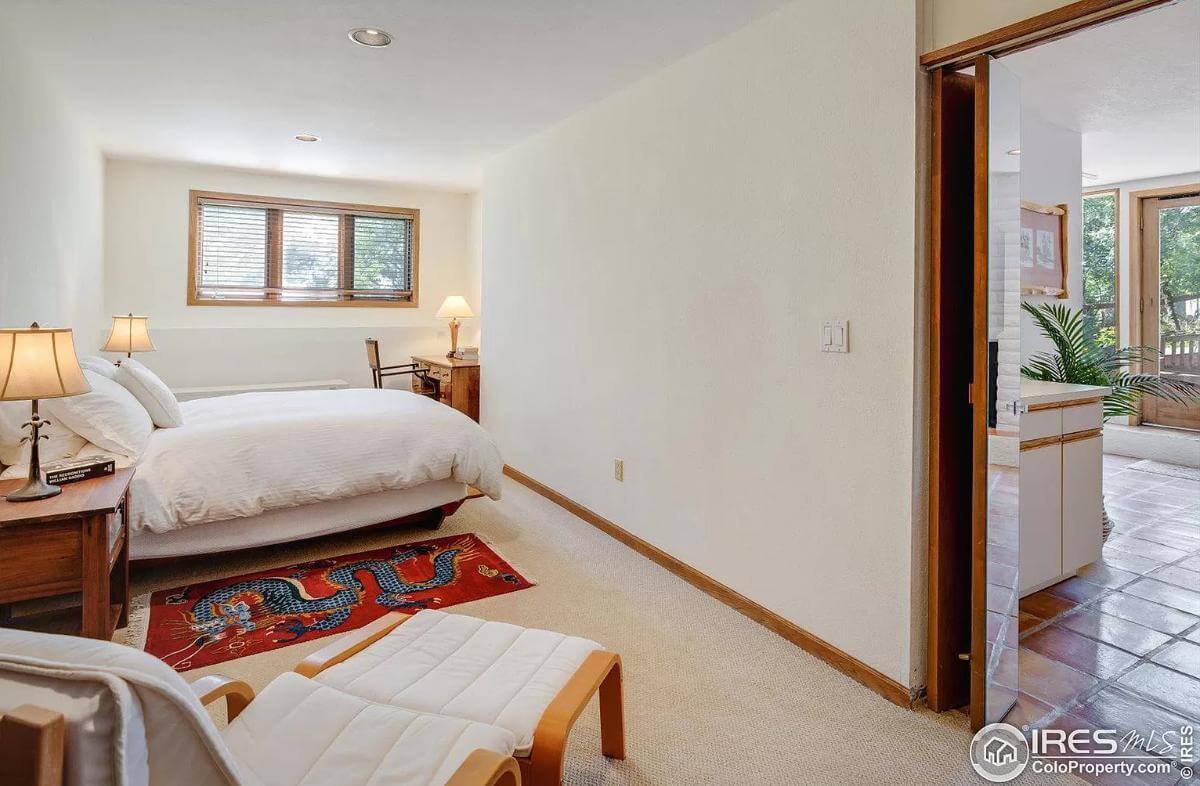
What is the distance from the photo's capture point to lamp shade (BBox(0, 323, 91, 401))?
2137 millimetres

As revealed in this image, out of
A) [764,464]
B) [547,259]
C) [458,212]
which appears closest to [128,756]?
[764,464]

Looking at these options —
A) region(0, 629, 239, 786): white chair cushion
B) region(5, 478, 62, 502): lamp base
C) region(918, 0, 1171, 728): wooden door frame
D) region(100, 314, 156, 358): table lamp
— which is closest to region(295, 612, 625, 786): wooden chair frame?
region(0, 629, 239, 786): white chair cushion

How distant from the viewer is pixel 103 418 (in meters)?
2.77

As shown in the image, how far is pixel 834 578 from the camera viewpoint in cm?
239

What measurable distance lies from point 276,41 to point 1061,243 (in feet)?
14.2

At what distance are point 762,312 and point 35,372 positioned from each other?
2522mm

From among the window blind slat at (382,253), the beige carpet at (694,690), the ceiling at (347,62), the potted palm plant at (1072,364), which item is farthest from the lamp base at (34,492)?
the window blind slat at (382,253)

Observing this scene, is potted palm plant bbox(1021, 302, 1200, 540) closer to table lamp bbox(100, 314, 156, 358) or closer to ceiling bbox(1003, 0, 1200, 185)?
ceiling bbox(1003, 0, 1200, 185)

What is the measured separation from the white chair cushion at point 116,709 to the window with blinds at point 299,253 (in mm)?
5939

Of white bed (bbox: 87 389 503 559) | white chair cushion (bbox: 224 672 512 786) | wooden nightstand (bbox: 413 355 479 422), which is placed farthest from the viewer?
wooden nightstand (bbox: 413 355 479 422)

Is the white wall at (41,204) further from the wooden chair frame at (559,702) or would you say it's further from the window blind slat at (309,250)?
the wooden chair frame at (559,702)

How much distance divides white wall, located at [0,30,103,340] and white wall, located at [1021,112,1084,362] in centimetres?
479

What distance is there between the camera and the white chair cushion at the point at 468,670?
152 centimetres

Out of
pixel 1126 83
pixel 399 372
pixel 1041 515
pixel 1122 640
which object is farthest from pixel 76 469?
pixel 1126 83
